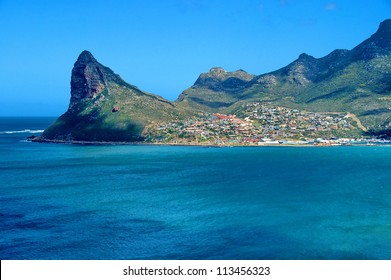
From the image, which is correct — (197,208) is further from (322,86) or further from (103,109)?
(322,86)

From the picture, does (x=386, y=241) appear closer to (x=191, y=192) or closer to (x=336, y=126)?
(x=191, y=192)

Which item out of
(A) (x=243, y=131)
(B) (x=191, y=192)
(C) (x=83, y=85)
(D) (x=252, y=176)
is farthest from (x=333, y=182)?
(C) (x=83, y=85)

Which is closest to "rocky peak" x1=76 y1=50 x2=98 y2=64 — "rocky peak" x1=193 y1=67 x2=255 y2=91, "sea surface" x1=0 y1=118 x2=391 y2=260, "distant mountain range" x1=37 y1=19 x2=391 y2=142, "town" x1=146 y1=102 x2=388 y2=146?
"distant mountain range" x1=37 y1=19 x2=391 y2=142

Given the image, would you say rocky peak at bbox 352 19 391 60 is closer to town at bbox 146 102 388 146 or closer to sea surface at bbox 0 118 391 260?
town at bbox 146 102 388 146

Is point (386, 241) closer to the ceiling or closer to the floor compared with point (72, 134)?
closer to the floor

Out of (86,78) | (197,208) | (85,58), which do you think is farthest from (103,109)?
(197,208)

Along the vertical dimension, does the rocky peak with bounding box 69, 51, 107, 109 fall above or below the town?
above
